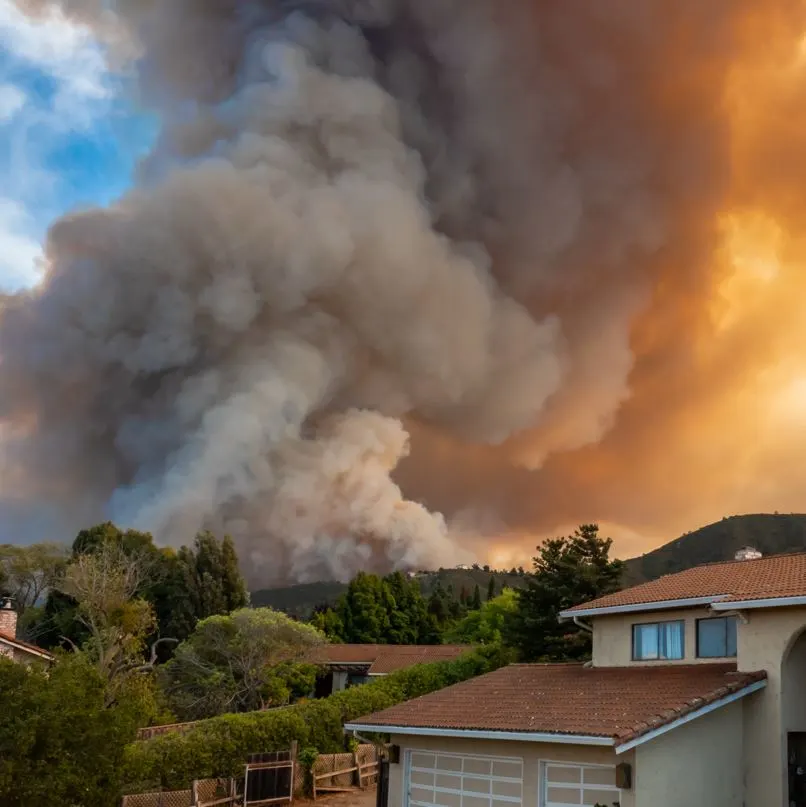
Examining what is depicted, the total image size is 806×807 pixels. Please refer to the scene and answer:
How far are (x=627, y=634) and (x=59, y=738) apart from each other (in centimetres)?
1363

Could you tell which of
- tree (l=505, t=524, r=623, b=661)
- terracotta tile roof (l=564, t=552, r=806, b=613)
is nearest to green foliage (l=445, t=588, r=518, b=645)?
tree (l=505, t=524, r=623, b=661)

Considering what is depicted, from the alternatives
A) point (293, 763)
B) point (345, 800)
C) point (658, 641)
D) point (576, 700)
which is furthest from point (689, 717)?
point (293, 763)

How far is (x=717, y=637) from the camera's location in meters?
20.5

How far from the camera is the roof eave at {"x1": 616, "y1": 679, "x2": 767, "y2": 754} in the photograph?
16047 millimetres

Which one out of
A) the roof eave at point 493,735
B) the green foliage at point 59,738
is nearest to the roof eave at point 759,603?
the roof eave at point 493,735

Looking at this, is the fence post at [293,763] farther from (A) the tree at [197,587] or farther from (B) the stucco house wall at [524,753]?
(A) the tree at [197,587]

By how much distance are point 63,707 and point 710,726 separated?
12.9 meters

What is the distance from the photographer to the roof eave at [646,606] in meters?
20.4

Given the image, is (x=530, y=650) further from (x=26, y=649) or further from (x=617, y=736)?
(x=617, y=736)

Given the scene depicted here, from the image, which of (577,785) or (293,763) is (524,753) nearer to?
(577,785)

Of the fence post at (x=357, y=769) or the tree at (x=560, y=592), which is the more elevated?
the tree at (x=560, y=592)

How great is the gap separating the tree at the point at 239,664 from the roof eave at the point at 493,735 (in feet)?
63.7

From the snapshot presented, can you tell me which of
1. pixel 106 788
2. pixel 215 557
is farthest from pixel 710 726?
pixel 215 557

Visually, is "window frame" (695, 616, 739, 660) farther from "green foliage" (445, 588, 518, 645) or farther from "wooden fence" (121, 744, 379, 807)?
"green foliage" (445, 588, 518, 645)
